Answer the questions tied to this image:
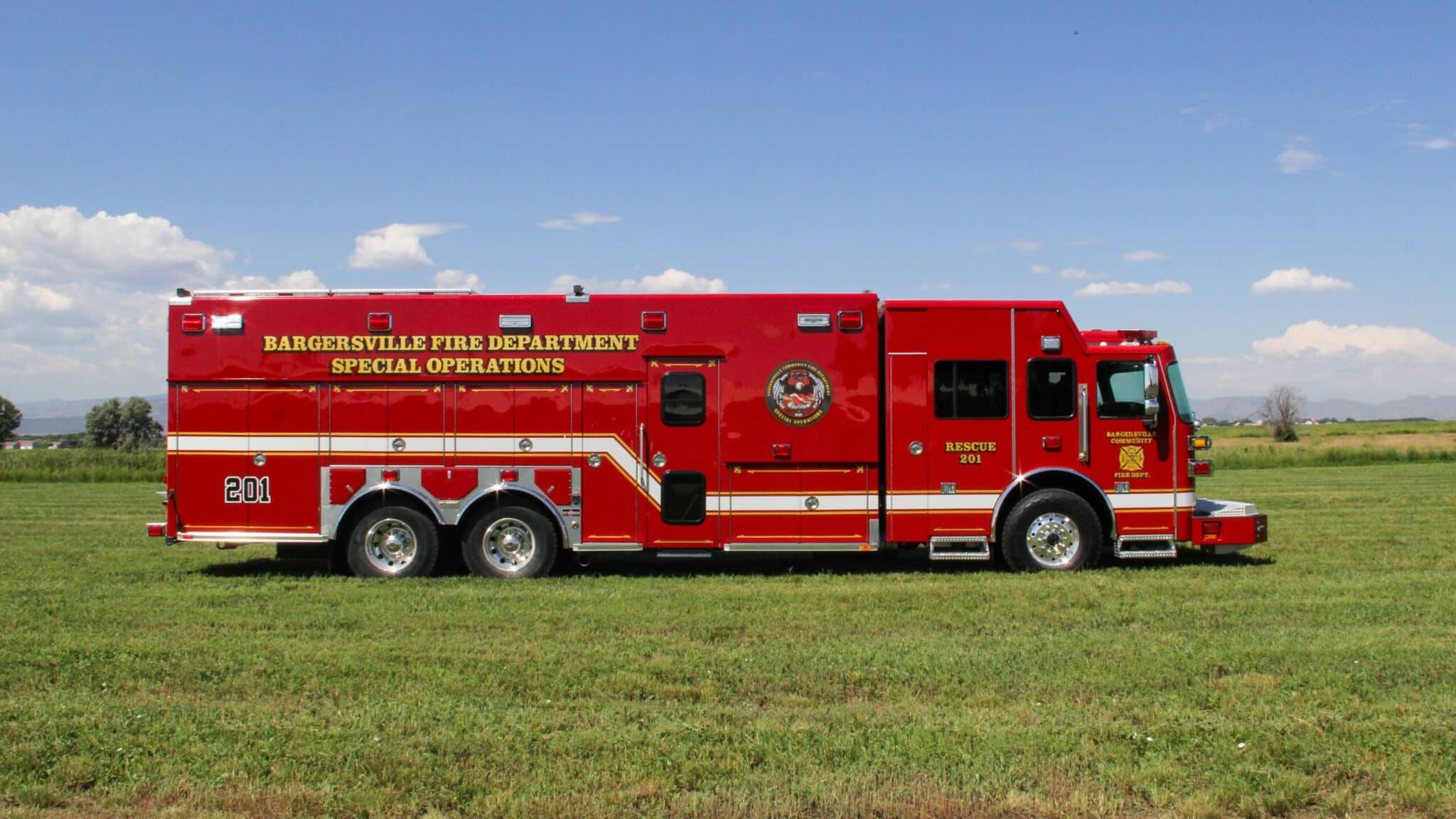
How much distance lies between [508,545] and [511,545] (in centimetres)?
4

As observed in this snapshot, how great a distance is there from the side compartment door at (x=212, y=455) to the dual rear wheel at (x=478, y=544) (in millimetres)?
785

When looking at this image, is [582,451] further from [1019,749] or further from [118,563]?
[1019,749]

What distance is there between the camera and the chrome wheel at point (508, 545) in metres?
12.2

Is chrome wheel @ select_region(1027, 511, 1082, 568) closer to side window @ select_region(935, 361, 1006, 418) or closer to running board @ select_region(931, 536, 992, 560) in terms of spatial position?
running board @ select_region(931, 536, 992, 560)

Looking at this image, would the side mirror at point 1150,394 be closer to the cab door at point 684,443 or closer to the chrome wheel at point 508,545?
the cab door at point 684,443

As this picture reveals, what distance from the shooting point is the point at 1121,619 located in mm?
9156

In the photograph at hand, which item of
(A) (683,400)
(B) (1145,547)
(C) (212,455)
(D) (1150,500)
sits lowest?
(B) (1145,547)

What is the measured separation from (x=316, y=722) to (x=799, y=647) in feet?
11.1

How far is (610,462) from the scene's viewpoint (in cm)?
1213

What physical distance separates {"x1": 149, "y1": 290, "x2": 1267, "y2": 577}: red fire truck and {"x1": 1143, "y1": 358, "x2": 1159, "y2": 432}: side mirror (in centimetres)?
4

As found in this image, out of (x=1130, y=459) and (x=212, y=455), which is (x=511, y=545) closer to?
(x=212, y=455)

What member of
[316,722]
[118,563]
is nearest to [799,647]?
[316,722]

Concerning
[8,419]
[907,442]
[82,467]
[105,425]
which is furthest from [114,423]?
[907,442]

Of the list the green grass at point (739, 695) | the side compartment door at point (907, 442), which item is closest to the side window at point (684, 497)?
the green grass at point (739, 695)
